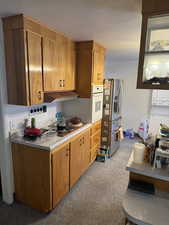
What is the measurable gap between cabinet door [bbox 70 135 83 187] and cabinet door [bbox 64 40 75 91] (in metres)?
0.90

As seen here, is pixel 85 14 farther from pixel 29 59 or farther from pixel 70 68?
pixel 70 68

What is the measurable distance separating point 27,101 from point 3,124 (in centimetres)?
43

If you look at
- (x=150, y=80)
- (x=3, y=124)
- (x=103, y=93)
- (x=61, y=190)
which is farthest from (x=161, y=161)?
(x=103, y=93)

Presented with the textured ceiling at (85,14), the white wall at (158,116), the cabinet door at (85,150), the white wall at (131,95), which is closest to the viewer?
the textured ceiling at (85,14)

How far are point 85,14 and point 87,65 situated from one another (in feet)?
3.92

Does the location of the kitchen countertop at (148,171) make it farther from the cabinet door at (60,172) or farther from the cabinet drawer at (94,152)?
the cabinet drawer at (94,152)

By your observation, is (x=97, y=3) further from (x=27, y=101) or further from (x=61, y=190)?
(x=61, y=190)

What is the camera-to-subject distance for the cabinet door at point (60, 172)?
1.90 m

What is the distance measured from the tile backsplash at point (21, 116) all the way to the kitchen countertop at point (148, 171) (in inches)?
61.2

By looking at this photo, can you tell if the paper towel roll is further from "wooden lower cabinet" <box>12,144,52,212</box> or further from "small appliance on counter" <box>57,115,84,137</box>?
"small appliance on counter" <box>57,115,84,137</box>

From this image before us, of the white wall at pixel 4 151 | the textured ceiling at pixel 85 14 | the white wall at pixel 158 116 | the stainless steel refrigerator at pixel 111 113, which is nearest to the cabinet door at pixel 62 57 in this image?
the textured ceiling at pixel 85 14

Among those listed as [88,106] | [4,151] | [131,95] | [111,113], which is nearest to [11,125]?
[4,151]

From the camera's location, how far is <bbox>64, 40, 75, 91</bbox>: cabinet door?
251 cm

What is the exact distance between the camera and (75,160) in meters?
2.37
